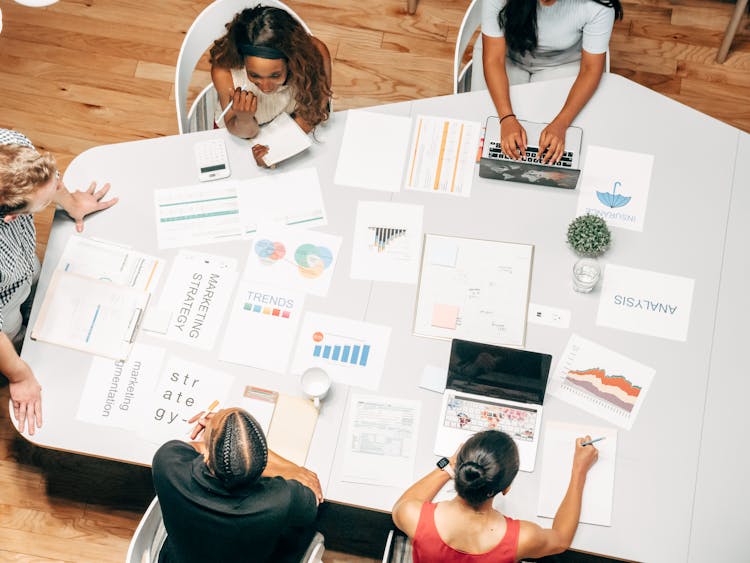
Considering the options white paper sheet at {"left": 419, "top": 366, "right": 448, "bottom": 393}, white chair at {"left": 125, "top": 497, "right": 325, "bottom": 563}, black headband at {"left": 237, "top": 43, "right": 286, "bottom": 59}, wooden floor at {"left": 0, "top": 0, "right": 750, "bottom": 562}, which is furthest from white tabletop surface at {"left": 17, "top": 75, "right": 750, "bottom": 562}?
wooden floor at {"left": 0, "top": 0, "right": 750, "bottom": 562}

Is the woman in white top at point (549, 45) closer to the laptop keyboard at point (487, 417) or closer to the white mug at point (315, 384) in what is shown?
the laptop keyboard at point (487, 417)

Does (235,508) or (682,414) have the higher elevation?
(682,414)

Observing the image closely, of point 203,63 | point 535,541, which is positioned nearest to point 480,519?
point 535,541

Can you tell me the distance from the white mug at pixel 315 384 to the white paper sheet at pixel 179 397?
9.1 inches

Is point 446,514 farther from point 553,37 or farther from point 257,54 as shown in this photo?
point 553,37

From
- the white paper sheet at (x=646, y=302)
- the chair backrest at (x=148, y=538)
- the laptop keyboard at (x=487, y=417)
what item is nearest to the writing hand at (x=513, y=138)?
the white paper sheet at (x=646, y=302)

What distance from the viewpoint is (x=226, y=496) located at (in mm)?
1780

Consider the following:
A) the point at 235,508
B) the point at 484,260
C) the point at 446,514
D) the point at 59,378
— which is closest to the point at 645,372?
the point at 484,260

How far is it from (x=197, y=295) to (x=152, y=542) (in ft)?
2.41

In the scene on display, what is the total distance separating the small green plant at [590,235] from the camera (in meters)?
2.24

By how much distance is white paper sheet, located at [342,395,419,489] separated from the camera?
6.82ft

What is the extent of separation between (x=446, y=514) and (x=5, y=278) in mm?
1444

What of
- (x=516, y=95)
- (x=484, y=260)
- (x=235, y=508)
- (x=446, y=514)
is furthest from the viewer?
(x=516, y=95)

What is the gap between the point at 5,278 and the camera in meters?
2.19
